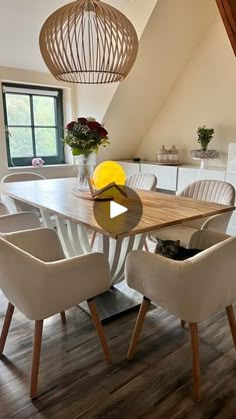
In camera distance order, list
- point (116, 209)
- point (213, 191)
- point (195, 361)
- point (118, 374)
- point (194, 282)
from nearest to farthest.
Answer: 1. point (194, 282)
2. point (195, 361)
3. point (118, 374)
4. point (116, 209)
5. point (213, 191)

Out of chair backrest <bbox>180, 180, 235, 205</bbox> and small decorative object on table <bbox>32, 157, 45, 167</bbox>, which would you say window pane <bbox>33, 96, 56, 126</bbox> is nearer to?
small decorative object on table <bbox>32, 157, 45, 167</bbox>

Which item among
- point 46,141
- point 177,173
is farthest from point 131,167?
point 46,141

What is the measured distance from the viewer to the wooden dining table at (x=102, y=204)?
1677 mm

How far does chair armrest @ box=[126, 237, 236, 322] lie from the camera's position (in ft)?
4.31

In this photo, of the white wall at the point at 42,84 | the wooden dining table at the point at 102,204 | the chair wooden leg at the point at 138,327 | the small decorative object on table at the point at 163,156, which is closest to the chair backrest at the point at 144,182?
the wooden dining table at the point at 102,204

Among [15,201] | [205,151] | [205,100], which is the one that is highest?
[205,100]

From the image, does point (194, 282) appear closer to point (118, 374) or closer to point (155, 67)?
point (118, 374)

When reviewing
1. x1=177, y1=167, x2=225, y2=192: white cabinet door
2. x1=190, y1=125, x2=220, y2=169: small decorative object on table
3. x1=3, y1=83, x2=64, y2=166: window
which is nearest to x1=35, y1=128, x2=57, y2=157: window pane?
x1=3, y1=83, x2=64, y2=166: window

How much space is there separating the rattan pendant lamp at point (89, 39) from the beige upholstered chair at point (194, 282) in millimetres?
1300

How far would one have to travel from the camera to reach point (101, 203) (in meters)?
2.11

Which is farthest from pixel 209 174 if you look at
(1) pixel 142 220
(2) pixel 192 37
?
(1) pixel 142 220

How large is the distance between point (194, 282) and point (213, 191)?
147cm

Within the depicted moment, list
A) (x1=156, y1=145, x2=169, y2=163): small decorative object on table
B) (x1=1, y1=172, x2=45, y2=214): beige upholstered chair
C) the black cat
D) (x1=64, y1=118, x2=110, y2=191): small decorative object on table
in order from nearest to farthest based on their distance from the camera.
A: the black cat, (x1=64, y1=118, x2=110, y2=191): small decorative object on table, (x1=1, y1=172, x2=45, y2=214): beige upholstered chair, (x1=156, y1=145, x2=169, y2=163): small decorative object on table

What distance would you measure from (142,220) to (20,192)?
1176 mm
